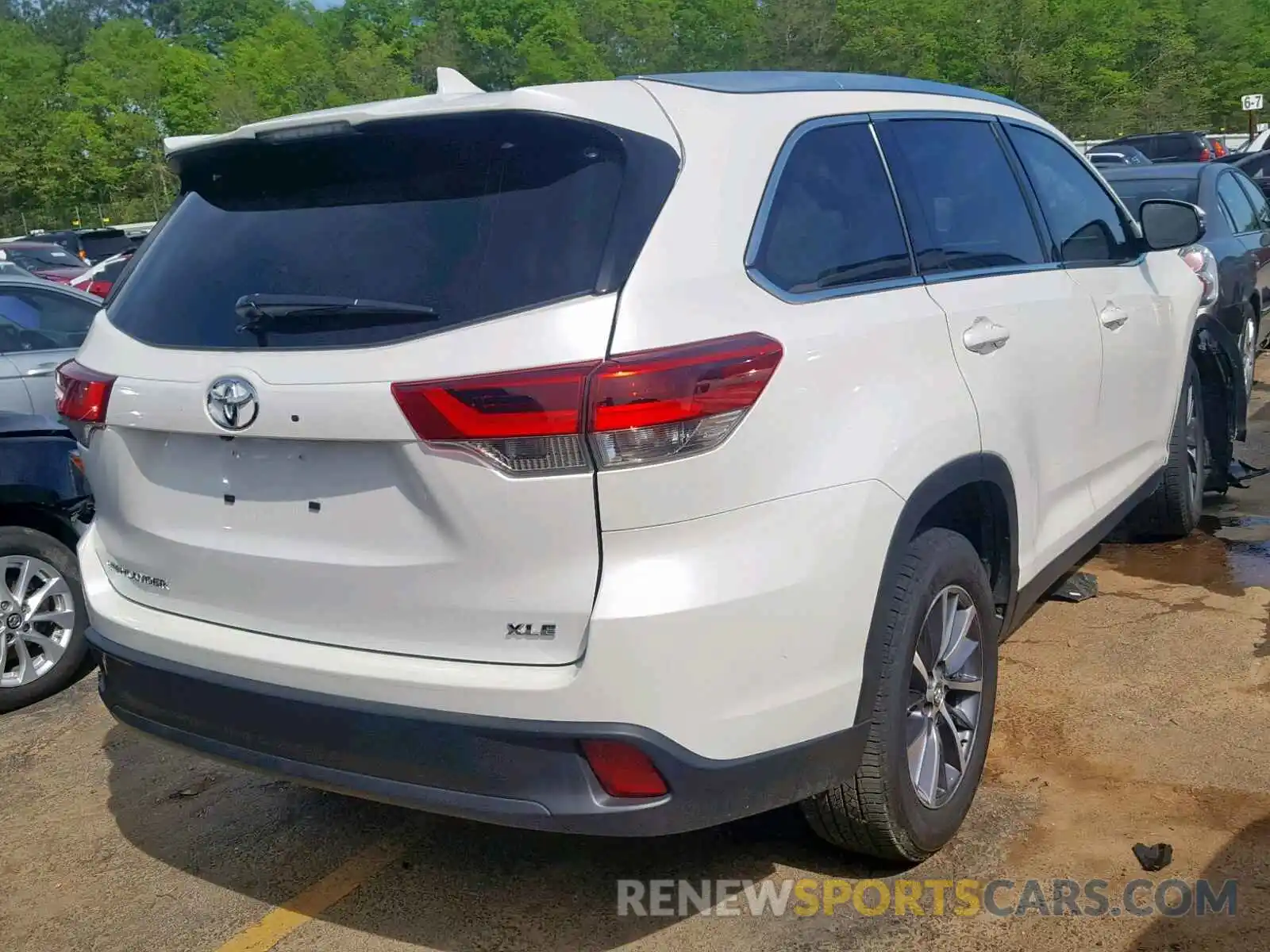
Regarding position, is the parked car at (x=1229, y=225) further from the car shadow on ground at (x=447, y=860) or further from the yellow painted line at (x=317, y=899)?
the yellow painted line at (x=317, y=899)

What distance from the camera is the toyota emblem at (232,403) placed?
8.30 ft

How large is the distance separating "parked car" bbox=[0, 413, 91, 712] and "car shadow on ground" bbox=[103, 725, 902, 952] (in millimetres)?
1147

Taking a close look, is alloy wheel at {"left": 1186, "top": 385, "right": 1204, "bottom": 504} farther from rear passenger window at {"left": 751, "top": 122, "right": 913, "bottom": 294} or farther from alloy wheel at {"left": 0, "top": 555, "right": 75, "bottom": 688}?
alloy wheel at {"left": 0, "top": 555, "right": 75, "bottom": 688}

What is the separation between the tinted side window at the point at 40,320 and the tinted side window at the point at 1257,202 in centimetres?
767

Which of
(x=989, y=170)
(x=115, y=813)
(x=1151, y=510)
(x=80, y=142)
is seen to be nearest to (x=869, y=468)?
(x=989, y=170)

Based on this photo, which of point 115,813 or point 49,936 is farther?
point 115,813

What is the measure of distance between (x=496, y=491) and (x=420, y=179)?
28.3 inches

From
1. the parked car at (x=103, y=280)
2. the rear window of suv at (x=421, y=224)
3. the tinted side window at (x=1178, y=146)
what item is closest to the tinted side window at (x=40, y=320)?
the parked car at (x=103, y=280)

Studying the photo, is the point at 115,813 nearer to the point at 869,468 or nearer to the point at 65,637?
the point at 65,637

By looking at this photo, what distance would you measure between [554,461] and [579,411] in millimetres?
107

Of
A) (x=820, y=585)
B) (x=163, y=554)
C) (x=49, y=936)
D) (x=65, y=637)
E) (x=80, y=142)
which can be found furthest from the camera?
(x=80, y=142)

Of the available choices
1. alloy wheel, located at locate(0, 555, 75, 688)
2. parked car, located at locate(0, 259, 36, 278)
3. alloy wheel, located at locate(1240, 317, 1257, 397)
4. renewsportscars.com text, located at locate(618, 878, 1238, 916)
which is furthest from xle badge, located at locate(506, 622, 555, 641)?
alloy wheel, located at locate(1240, 317, 1257, 397)

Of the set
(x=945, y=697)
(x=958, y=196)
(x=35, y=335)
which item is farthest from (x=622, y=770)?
(x=35, y=335)

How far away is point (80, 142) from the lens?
55344 millimetres
